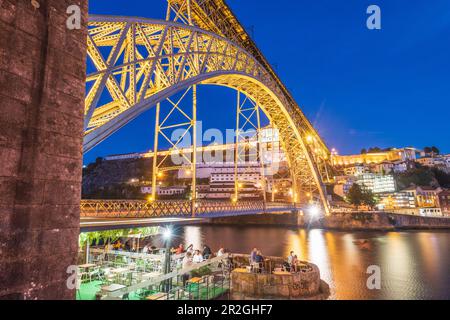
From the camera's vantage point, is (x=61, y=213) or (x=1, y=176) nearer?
(x=1, y=176)

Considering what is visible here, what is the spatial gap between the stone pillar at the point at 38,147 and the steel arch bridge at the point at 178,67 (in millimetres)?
3780

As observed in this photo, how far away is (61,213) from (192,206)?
984cm

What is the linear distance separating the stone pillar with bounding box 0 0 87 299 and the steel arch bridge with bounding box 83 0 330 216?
3.78 m

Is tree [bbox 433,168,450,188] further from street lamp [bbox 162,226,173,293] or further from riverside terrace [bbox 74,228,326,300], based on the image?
street lamp [bbox 162,226,173,293]

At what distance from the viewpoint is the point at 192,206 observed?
1244 cm

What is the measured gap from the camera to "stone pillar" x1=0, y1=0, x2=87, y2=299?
235 cm

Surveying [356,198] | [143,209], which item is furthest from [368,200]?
[143,209]

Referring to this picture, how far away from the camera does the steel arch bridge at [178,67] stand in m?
8.02

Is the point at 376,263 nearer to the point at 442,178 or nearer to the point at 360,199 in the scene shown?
the point at 360,199

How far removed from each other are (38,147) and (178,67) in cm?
1729

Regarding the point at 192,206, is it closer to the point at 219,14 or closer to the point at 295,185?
the point at 219,14

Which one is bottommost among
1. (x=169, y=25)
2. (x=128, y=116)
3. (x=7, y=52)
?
(x=7, y=52)

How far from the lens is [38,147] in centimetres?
258
